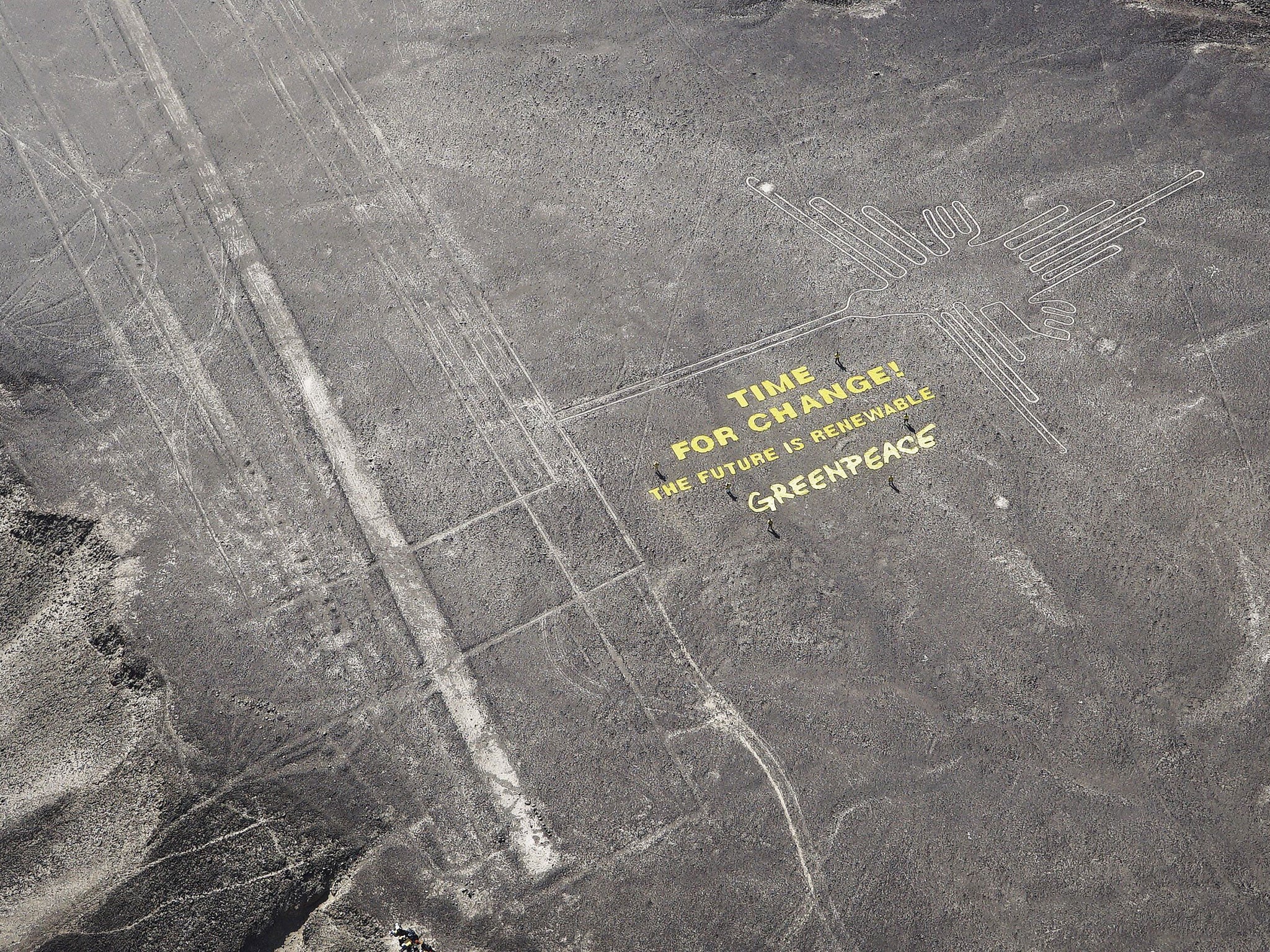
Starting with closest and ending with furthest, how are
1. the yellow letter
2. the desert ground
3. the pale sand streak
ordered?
the desert ground < the pale sand streak < the yellow letter

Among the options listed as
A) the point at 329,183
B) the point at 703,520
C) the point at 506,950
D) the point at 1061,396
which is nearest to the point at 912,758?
the point at 703,520

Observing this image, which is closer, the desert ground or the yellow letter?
the desert ground

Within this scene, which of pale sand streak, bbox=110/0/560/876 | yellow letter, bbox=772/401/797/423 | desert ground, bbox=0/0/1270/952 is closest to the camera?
desert ground, bbox=0/0/1270/952

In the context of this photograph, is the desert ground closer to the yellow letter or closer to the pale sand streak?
the pale sand streak

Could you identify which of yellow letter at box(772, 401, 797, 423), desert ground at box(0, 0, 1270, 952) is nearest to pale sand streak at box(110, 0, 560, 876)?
desert ground at box(0, 0, 1270, 952)

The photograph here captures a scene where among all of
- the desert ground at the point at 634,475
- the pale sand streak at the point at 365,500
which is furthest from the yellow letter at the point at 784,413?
the pale sand streak at the point at 365,500

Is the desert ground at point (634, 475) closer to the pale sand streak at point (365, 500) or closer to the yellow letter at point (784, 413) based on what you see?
the pale sand streak at point (365, 500)

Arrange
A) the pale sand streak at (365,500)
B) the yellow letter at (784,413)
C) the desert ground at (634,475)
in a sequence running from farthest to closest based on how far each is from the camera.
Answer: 1. the yellow letter at (784,413)
2. the pale sand streak at (365,500)
3. the desert ground at (634,475)

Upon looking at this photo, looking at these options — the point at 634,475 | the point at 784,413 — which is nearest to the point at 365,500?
the point at 634,475
